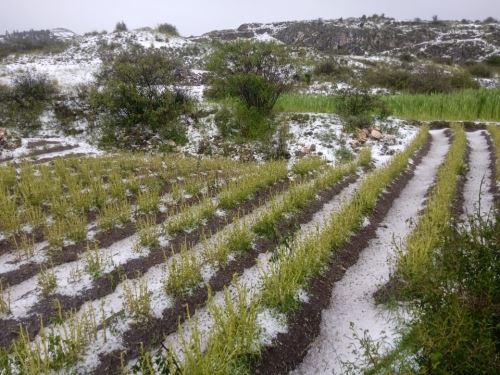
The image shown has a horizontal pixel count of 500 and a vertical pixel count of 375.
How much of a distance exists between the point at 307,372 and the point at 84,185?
6915 millimetres

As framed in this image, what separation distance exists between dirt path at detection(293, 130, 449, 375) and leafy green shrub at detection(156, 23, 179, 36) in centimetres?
2982

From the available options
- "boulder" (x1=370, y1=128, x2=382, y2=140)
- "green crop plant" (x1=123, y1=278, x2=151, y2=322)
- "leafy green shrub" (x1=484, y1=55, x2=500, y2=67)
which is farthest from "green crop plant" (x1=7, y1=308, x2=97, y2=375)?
"leafy green shrub" (x1=484, y1=55, x2=500, y2=67)

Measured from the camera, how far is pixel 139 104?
13977 millimetres

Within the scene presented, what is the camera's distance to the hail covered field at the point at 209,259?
11.2ft

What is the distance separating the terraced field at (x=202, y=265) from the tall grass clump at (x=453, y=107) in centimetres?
871

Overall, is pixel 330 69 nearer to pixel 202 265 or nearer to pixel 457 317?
pixel 202 265

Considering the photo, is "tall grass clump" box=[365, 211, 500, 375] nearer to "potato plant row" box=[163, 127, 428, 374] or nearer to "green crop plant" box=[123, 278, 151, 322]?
"potato plant row" box=[163, 127, 428, 374]

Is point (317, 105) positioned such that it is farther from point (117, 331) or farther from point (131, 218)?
point (117, 331)

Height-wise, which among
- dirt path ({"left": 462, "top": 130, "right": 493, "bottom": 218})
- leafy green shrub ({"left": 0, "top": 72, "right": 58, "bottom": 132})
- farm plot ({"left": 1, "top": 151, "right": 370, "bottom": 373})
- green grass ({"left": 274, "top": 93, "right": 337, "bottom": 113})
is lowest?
dirt path ({"left": 462, "top": 130, "right": 493, "bottom": 218})

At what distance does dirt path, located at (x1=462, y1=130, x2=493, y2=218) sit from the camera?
7205 millimetres

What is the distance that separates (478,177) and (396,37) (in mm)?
43453

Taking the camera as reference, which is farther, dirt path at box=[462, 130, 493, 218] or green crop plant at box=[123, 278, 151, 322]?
dirt path at box=[462, 130, 493, 218]

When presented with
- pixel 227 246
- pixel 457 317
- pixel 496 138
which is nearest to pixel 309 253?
pixel 227 246

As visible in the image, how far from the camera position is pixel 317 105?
1659 cm
